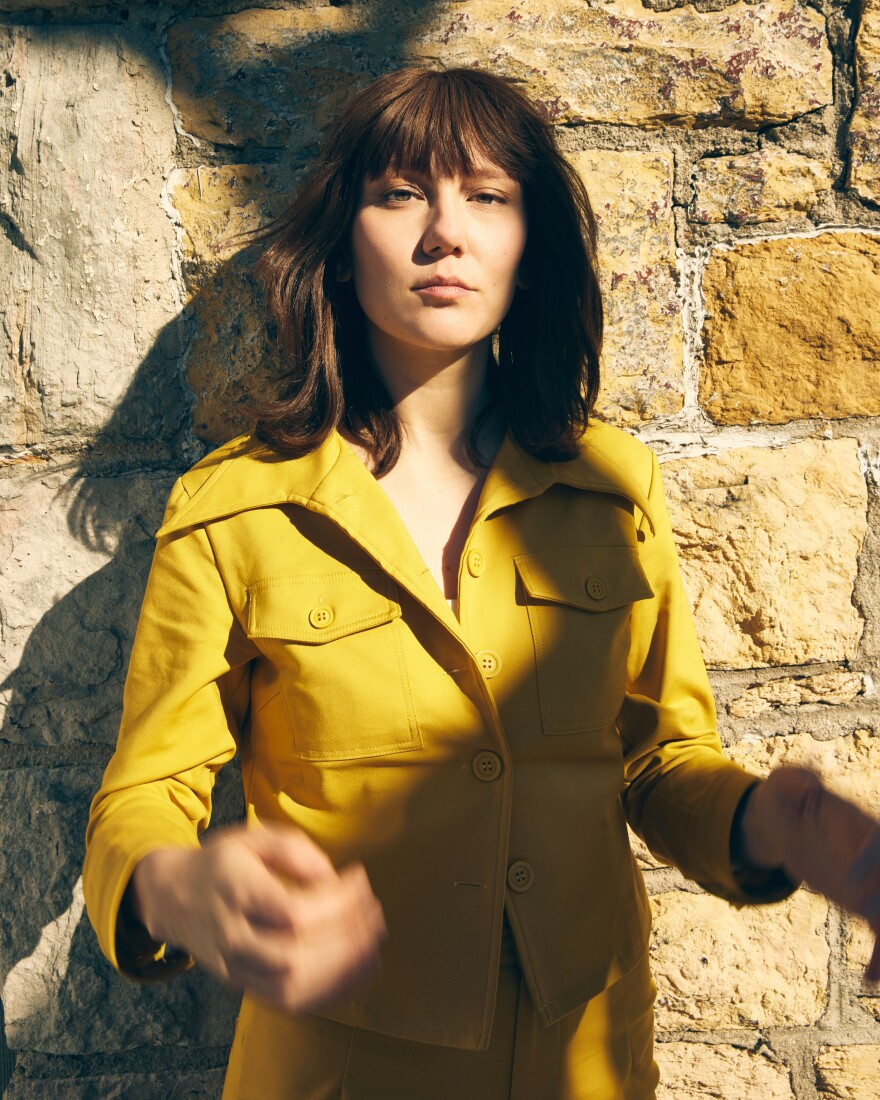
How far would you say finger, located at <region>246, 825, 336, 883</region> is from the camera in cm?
73

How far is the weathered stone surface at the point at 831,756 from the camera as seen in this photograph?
1.52 m

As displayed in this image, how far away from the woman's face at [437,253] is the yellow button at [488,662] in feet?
1.32

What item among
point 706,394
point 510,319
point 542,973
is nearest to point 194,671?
point 542,973

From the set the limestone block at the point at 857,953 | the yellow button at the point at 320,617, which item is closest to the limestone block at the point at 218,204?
the yellow button at the point at 320,617

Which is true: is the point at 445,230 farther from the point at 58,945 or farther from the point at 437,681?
the point at 58,945

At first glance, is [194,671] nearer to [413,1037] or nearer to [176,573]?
[176,573]

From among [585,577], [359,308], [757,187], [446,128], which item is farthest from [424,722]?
[757,187]

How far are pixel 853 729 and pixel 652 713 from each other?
0.49 meters

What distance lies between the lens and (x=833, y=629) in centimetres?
151

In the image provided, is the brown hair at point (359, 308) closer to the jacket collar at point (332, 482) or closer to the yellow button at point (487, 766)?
the jacket collar at point (332, 482)

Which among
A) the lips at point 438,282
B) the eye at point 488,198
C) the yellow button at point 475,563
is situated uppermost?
the eye at point 488,198

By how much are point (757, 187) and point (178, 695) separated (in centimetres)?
119

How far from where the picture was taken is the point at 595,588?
1.17 metres

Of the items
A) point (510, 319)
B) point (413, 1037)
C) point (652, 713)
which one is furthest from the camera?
point (510, 319)
